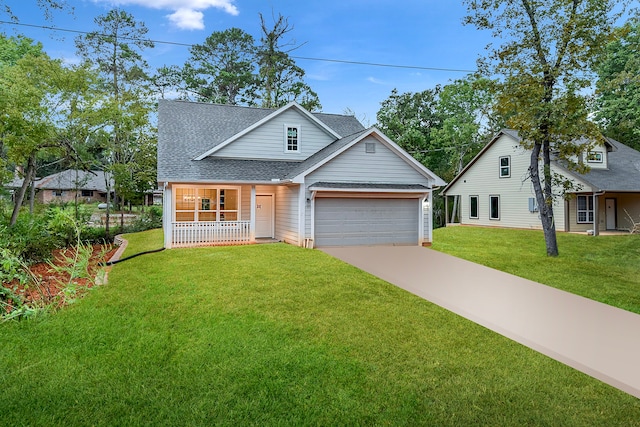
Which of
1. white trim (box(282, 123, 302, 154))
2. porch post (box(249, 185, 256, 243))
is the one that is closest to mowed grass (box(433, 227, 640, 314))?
porch post (box(249, 185, 256, 243))

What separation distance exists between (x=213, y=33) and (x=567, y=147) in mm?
31281

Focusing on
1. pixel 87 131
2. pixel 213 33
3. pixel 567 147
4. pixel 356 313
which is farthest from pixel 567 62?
pixel 213 33

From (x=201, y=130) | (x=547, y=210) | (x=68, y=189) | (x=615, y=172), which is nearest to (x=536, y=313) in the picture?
(x=547, y=210)

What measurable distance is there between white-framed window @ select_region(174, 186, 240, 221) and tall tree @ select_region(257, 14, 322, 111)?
16357 mm

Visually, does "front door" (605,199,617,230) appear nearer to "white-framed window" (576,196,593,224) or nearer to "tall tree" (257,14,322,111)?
"white-framed window" (576,196,593,224)

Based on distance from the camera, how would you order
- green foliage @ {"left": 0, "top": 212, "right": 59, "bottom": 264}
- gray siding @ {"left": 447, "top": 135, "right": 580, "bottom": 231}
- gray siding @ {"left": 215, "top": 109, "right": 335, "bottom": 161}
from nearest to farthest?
green foliage @ {"left": 0, "top": 212, "right": 59, "bottom": 264}, gray siding @ {"left": 215, "top": 109, "right": 335, "bottom": 161}, gray siding @ {"left": 447, "top": 135, "right": 580, "bottom": 231}

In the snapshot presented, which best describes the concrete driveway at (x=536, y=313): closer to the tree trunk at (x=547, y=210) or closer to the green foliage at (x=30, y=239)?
the tree trunk at (x=547, y=210)

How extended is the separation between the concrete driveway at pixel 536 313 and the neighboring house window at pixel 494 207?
542 inches

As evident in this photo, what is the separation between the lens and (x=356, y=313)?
5895mm

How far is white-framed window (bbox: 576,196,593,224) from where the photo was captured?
63.0 ft

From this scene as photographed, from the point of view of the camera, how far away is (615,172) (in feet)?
65.8

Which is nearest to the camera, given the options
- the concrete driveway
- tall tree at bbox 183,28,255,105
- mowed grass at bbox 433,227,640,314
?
the concrete driveway

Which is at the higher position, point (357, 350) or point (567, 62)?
point (567, 62)

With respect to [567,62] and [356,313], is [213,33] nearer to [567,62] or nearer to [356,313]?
[567,62]
